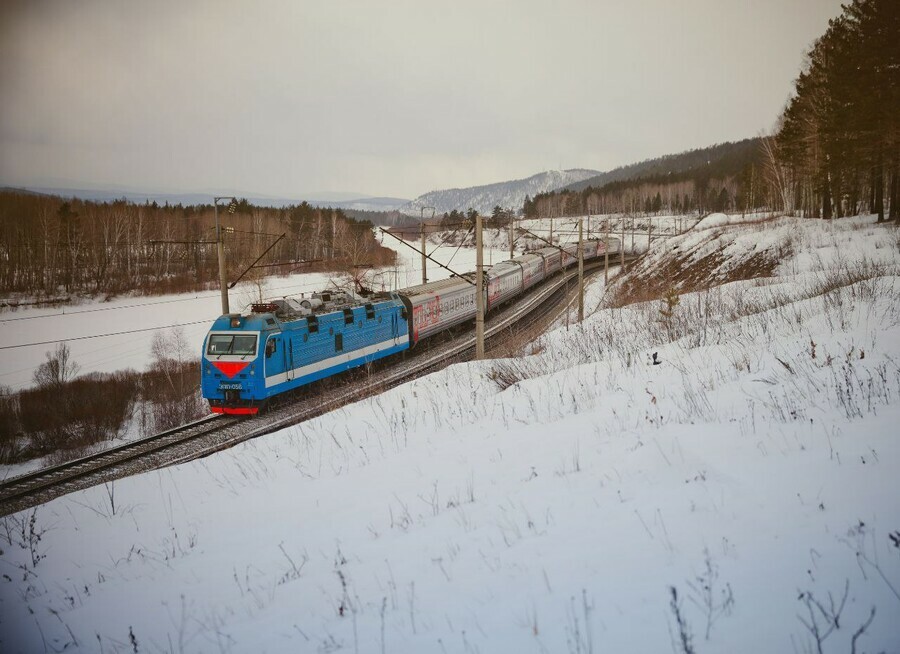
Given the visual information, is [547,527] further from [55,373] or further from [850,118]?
[55,373]

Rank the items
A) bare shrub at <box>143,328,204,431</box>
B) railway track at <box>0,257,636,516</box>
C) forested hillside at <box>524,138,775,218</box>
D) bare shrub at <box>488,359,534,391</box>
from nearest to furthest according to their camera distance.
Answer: bare shrub at <box>488,359,534,391</box>, railway track at <box>0,257,636,516</box>, bare shrub at <box>143,328,204,431</box>, forested hillside at <box>524,138,775,218</box>

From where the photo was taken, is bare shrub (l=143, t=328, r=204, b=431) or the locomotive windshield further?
bare shrub (l=143, t=328, r=204, b=431)

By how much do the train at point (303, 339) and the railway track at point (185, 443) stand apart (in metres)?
0.72

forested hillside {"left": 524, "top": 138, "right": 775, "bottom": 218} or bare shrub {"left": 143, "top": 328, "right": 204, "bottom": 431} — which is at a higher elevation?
forested hillside {"left": 524, "top": 138, "right": 775, "bottom": 218}

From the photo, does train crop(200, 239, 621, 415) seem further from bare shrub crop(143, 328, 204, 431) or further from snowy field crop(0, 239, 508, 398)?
bare shrub crop(143, 328, 204, 431)

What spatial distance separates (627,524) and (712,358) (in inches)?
191

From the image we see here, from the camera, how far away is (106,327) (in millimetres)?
36812

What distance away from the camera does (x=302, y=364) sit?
16094mm

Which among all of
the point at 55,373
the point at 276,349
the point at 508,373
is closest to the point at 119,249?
the point at 55,373

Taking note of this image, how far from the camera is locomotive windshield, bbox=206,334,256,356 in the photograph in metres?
14.3

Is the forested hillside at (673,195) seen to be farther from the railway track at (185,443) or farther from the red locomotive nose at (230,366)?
the red locomotive nose at (230,366)

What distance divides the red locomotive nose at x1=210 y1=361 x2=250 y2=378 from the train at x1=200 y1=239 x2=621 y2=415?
3 cm

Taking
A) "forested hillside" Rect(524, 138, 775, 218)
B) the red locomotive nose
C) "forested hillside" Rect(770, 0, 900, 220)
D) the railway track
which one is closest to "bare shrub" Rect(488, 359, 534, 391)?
the railway track

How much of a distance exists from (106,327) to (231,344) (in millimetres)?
30070
